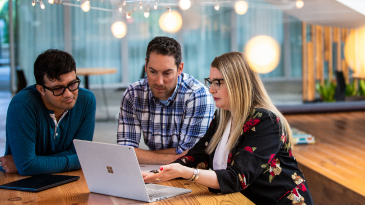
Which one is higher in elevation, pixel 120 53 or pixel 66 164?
pixel 120 53

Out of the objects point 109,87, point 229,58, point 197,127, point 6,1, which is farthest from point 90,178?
point 109,87

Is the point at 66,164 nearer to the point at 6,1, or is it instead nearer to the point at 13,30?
the point at 6,1

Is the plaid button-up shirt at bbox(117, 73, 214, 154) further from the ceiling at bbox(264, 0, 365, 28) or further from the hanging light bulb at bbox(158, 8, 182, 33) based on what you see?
the hanging light bulb at bbox(158, 8, 182, 33)

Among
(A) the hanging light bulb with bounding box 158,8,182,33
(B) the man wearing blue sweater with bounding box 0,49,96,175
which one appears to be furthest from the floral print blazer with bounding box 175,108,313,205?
(A) the hanging light bulb with bounding box 158,8,182,33

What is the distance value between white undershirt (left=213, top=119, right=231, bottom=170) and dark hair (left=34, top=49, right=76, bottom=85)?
33.6 inches

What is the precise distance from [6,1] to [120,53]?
300cm

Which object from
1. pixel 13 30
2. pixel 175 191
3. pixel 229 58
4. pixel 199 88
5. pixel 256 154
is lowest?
pixel 175 191

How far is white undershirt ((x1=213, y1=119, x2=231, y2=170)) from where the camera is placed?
1784 mm

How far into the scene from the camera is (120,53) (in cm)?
730

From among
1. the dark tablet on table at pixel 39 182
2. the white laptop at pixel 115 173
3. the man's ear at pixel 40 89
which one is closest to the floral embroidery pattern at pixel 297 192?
the white laptop at pixel 115 173

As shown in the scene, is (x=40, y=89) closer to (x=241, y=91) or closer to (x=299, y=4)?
(x=241, y=91)

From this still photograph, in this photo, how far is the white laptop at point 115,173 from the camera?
1.34 meters

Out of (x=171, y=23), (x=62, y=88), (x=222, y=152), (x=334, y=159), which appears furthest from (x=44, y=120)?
(x=171, y=23)

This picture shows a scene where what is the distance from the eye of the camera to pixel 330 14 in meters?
4.02
